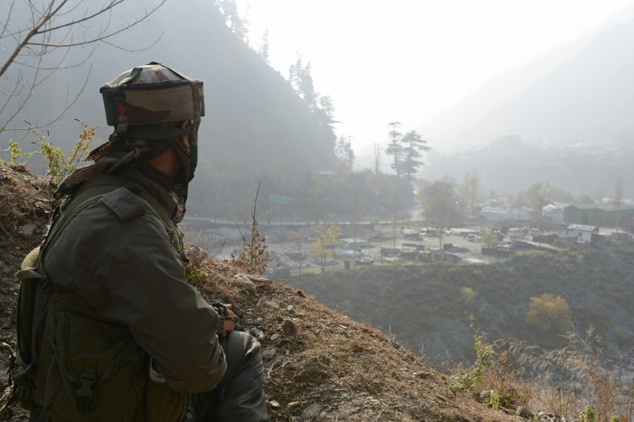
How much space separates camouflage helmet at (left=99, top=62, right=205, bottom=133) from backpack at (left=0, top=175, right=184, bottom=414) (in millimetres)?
192

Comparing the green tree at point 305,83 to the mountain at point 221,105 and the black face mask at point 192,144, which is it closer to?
the mountain at point 221,105

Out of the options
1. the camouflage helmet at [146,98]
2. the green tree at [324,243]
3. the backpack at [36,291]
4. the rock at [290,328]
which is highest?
the camouflage helmet at [146,98]

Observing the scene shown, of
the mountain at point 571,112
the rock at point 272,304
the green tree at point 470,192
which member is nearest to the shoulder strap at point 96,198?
the rock at point 272,304

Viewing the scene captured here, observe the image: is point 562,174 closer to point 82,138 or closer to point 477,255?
point 477,255

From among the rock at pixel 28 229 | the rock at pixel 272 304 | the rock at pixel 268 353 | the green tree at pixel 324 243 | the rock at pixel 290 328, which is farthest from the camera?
the green tree at pixel 324 243

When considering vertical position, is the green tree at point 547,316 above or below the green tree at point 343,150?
below

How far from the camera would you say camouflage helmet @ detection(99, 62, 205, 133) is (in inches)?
56.6

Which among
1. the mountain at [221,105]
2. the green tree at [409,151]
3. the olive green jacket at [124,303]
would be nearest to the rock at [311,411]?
the olive green jacket at [124,303]

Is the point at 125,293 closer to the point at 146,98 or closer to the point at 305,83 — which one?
the point at 146,98

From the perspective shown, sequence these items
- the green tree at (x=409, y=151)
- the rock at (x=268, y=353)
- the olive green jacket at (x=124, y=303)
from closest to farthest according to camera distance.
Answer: the olive green jacket at (x=124, y=303), the rock at (x=268, y=353), the green tree at (x=409, y=151)

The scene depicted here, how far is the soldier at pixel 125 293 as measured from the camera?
48.0 inches

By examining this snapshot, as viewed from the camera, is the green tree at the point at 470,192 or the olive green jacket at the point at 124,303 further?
the green tree at the point at 470,192

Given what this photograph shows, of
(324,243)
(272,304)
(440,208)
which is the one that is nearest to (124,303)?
(272,304)

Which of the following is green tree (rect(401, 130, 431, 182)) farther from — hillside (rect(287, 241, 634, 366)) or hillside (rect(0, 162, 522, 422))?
hillside (rect(0, 162, 522, 422))
